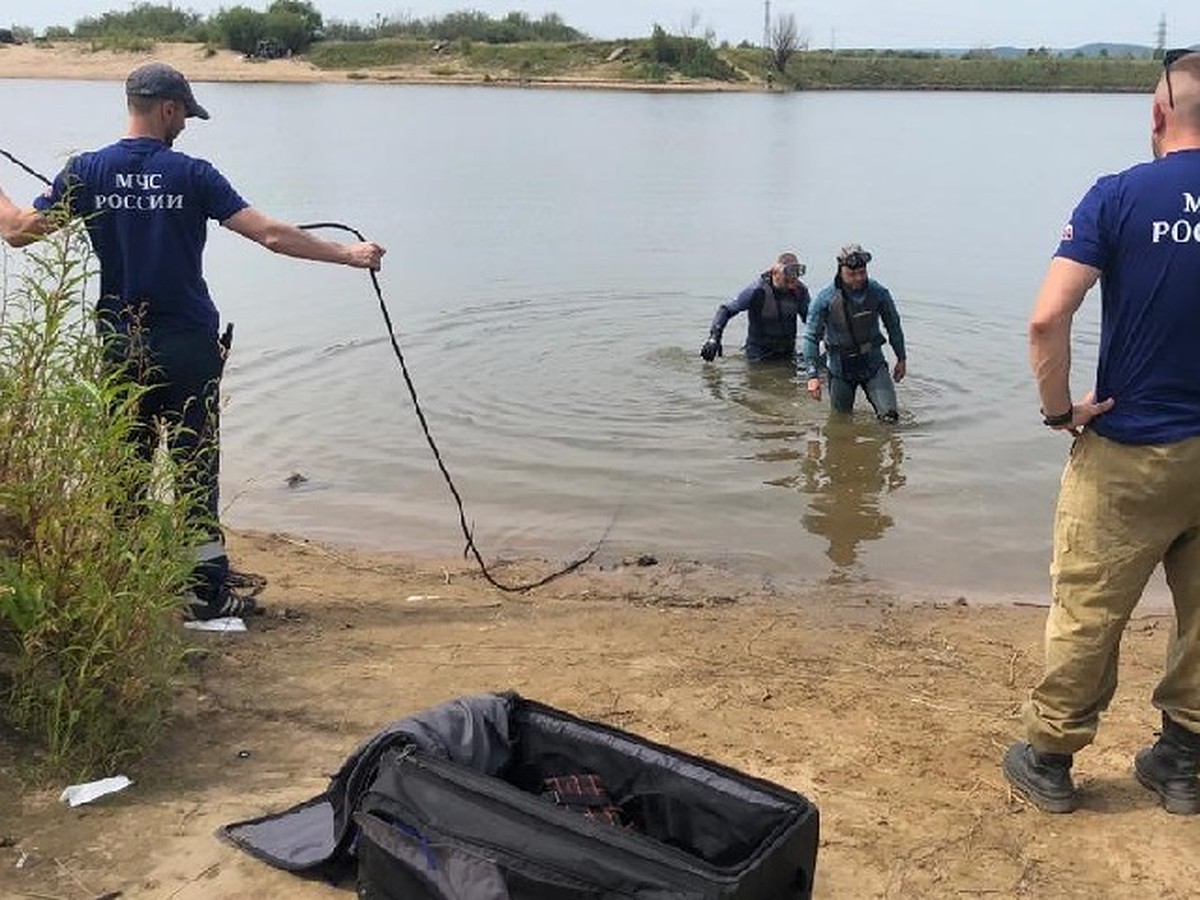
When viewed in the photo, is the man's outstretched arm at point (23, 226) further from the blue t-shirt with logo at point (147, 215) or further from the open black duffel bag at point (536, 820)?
the open black duffel bag at point (536, 820)

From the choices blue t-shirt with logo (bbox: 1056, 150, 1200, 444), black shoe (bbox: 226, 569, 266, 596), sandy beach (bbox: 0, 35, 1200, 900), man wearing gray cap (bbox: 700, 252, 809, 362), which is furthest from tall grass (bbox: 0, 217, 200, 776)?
man wearing gray cap (bbox: 700, 252, 809, 362)

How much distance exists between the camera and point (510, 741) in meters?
3.46

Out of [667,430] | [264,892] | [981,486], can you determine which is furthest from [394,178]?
[264,892]

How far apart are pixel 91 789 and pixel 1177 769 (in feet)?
10.4

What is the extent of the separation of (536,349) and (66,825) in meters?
9.64

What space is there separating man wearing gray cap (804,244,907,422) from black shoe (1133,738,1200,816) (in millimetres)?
5575

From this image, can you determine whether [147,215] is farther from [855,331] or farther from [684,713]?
[855,331]

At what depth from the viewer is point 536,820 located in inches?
111

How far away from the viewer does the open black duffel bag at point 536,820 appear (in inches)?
107

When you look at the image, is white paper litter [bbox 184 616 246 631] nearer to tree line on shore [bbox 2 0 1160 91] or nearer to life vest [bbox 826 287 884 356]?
life vest [bbox 826 287 884 356]

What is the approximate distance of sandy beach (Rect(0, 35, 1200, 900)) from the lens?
341 centimetres

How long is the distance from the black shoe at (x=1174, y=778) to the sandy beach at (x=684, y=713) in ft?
0.14

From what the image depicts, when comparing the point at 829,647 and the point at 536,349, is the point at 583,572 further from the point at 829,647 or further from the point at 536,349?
the point at 536,349

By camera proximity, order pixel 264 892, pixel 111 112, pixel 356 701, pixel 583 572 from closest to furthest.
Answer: pixel 264 892 < pixel 356 701 < pixel 583 572 < pixel 111 112
